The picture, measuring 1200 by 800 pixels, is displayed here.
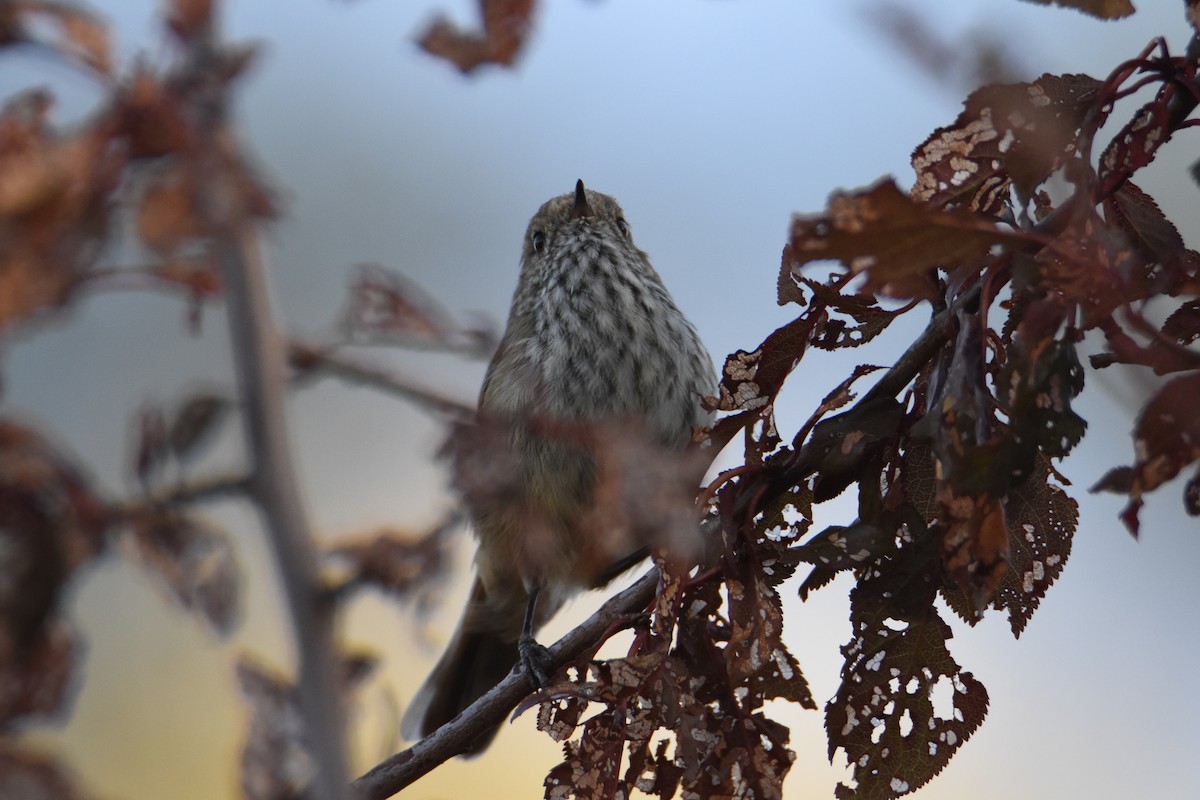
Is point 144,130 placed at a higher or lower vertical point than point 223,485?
higher

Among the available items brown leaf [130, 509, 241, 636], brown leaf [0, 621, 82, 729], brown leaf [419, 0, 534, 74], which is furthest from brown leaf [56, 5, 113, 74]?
brown leaf [419, 0, 534, 74]

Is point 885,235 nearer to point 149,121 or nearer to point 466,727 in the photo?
point 149,121

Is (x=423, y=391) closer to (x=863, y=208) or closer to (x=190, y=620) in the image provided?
(x=190, y=620)

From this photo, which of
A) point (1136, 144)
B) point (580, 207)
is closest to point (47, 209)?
point (1136, 144)

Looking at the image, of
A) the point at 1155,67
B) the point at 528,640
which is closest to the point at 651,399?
the point at 528,640

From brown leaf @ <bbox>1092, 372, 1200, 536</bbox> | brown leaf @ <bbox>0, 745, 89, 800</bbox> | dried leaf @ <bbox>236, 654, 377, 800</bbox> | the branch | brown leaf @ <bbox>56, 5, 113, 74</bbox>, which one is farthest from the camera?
the branch

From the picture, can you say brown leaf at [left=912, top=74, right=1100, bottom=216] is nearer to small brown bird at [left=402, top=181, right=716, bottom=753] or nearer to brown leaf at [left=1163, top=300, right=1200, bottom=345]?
brown leaf at [left=1163, top=300, right=1200, bottom=345]
